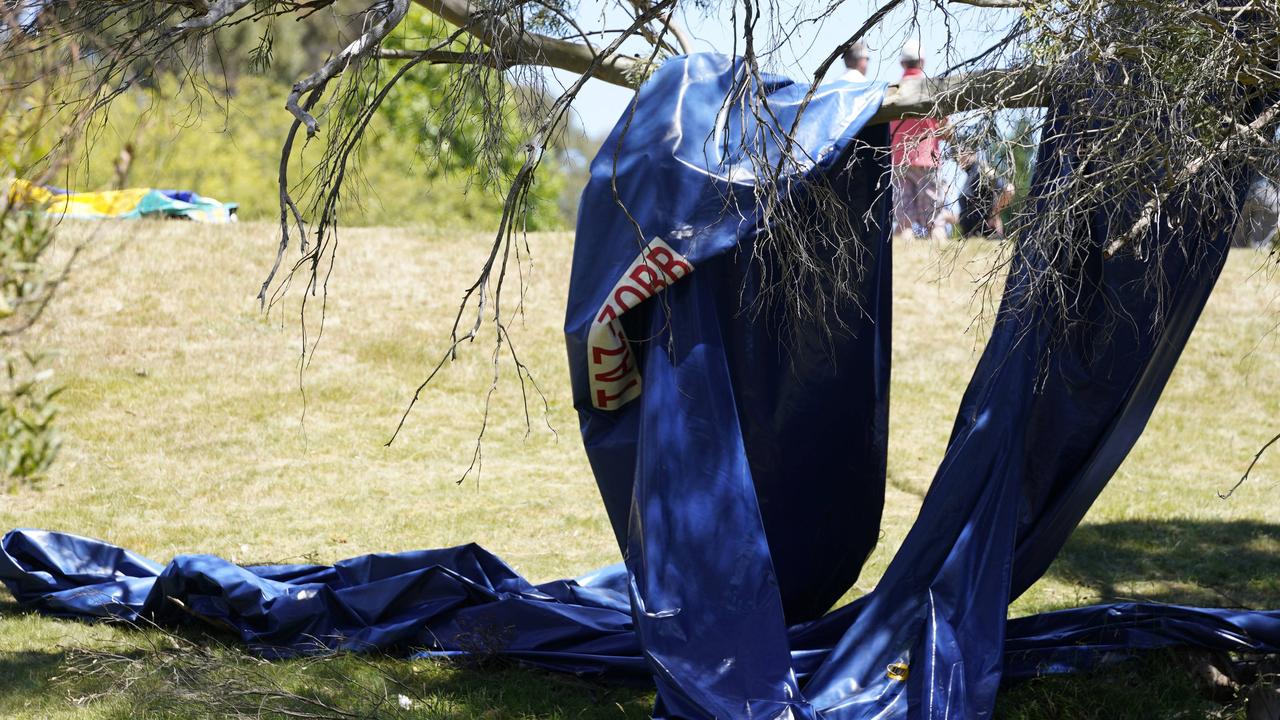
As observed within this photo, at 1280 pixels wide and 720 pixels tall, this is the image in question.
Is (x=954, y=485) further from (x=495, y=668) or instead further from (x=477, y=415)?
(x=477, y=415)

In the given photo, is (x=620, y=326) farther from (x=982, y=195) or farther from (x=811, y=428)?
(x=982, y=195)

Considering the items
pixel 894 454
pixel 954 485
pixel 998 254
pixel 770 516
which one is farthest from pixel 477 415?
pixel 998 254

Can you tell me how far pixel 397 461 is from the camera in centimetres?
855

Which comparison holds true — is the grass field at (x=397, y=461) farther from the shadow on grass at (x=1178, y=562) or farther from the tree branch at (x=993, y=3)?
the tree branch at (x=993, y=3)

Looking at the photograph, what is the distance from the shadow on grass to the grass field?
0.02 meters

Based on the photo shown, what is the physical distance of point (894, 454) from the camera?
896cm

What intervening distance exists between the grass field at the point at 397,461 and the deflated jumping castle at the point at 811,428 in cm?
32

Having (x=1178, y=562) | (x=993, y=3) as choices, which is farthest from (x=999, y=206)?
(x=1178, y=562)

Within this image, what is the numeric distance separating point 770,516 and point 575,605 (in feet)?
3.48

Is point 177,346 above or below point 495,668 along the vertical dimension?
above

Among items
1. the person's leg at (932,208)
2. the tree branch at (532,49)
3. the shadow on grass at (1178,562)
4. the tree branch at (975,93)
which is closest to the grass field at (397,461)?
the shadow on grass at (1178,562)

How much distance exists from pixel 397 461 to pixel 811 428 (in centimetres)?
481

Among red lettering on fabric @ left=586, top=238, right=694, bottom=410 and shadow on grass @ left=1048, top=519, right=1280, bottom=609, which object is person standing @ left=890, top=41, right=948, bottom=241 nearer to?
red lettering on fabric @ left=586, top=238, right=694, bottom=410

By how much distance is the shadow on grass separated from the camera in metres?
5.80
